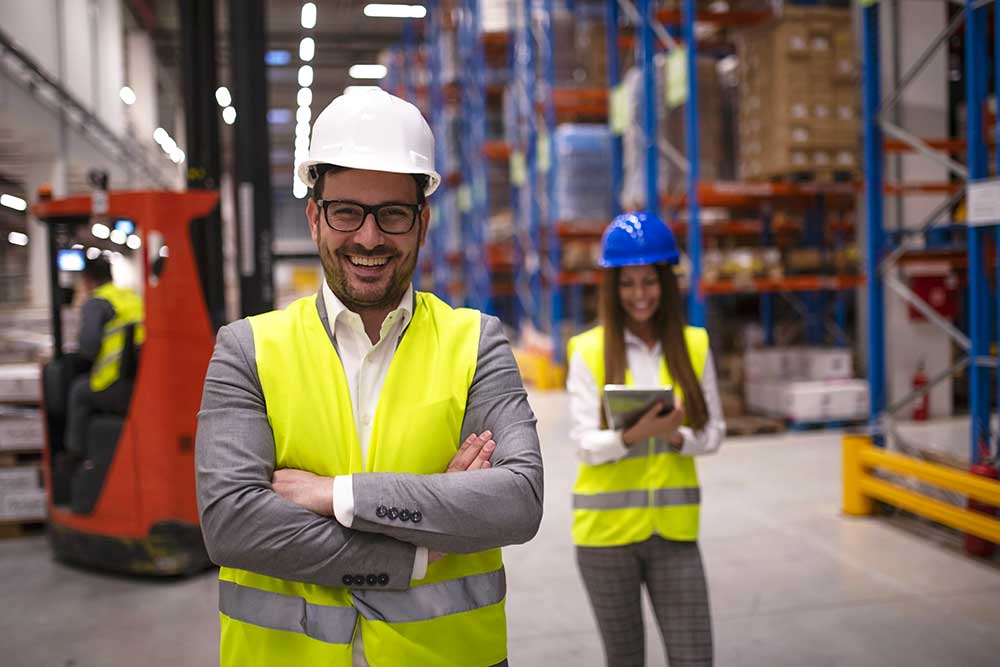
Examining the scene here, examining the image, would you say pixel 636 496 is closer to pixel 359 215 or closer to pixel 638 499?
pixel 638 499

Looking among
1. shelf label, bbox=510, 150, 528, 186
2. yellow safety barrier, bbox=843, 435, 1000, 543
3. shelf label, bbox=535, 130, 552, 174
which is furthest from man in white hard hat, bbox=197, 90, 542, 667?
shelf label, bbox=510, 150, 528, 186

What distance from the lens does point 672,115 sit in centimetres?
980

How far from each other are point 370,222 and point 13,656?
3.73m

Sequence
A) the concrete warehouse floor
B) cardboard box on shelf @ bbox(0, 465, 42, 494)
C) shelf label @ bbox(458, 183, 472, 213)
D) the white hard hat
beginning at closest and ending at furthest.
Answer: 1. the white hard hat
2. the concrete warehouse floor
3. cardboard box on shelf @ bbox(0, 465, 42, 494)
4. shelf label @ bbox(458, 183, 472, 213)

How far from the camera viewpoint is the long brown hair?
3037 mm

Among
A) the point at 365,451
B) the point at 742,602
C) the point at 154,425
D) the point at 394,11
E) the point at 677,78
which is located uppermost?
the point at 394,11

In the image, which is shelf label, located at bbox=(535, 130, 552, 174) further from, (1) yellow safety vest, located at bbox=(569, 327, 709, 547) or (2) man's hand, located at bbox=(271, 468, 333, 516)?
(2) man's hand, located at bbox=(271, 468, 333, 516)

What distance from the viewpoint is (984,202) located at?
17.0 ft

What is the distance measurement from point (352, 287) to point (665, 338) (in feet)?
4.92

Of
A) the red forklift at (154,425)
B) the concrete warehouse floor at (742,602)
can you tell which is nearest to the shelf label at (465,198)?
the concrete warehouse floor at (742,602)

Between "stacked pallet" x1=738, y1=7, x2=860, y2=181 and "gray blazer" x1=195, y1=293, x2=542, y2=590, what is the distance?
7987 millimetres

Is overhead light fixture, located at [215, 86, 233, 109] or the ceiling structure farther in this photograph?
the ceiling structure

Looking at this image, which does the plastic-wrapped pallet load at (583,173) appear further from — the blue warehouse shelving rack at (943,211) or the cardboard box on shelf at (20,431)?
the cardboard box on shelf at (20,431)

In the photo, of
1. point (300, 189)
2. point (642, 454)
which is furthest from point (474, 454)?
point (642, 454)
